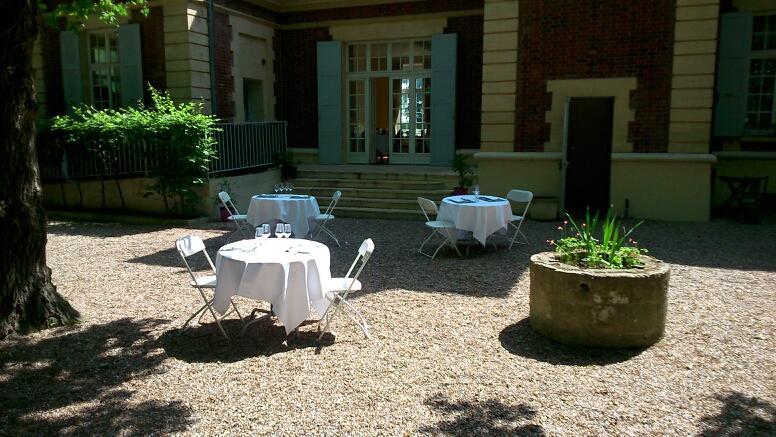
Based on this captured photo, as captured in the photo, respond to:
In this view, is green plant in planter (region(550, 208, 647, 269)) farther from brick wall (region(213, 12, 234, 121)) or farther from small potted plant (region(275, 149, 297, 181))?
brick wall (region(213, 12, 234, 121))

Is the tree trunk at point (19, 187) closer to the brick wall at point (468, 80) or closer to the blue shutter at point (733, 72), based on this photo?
the brick wall at point (468, 80)

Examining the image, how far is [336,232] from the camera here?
29.7 feet

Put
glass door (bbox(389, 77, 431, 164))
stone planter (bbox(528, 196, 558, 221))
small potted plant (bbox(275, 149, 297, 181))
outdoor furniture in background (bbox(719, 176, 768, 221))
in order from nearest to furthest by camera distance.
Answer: outdoor furniture in background (bbox(719, 176, 768, 221)) < stone planter (bbox(528, 196, 558, 221)) < small potted plant (bbox(275, 149, 297, 181)) < glass door (bbox(389, 77, 431, 164))

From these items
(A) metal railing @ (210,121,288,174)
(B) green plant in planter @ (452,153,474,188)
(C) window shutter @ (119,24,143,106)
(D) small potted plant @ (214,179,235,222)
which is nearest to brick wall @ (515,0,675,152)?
(B) green plant in planter @ (452,153,474,188)

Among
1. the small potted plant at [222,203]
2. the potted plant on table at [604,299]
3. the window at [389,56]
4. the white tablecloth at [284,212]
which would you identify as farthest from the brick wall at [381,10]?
the potted plant on table at [604,299]

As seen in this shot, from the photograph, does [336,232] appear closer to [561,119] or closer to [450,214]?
[450,214]

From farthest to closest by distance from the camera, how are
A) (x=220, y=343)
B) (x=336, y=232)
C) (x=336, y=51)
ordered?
(x=336, y=51)
(x=336, y=232)
(x=220, y=343)

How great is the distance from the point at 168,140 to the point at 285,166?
278 cm

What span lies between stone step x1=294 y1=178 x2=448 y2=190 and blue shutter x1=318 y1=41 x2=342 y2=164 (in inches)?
70.8

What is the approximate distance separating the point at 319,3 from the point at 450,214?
8.00m

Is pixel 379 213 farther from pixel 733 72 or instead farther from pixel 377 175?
pixel 733 72

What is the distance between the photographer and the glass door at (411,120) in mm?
13156

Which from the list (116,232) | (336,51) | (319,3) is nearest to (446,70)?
(336,51)

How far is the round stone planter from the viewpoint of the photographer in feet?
13.3
